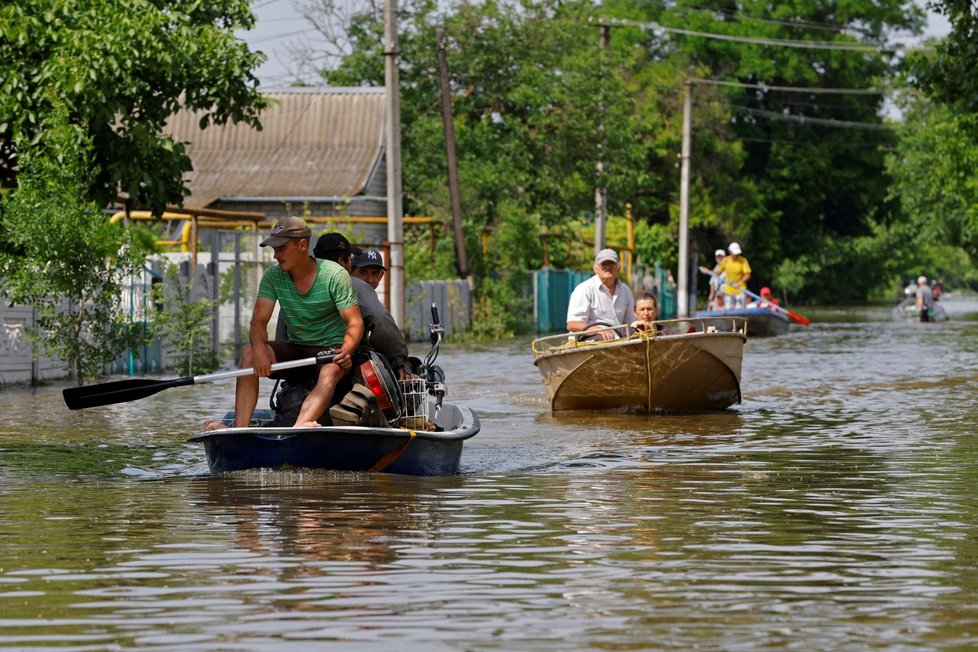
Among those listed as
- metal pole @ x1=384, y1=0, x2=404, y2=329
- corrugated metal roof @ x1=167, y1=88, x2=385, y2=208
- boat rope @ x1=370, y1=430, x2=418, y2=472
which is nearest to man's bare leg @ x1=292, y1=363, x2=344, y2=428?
boat rope @ x1=370, y1=430, x2=418, y2=472

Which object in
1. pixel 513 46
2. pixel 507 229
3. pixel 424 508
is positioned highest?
pixel 513 46

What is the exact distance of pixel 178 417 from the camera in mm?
19672

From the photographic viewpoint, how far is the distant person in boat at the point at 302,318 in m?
12.4

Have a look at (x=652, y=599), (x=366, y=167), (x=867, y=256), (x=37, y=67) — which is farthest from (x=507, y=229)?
(x=867, y=256)

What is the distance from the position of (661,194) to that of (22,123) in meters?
49.6

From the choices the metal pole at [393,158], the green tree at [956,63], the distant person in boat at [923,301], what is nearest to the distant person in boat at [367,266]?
the metal pole at [393,158]

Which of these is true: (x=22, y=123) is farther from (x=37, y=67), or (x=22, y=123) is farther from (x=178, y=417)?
(x=178, y=417)

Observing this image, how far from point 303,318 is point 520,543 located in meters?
3.63

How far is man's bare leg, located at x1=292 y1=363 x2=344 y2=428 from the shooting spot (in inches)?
488

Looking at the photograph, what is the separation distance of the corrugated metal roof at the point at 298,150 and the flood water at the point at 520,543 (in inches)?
1266

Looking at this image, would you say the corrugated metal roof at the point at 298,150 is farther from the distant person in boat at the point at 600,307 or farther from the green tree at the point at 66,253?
the distant person in boat at the point at 600,307

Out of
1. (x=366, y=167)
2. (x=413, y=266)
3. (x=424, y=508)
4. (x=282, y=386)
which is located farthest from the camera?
(x=366, y=167)

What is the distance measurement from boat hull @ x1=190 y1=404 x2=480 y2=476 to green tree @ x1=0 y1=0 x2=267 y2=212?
9740 mm

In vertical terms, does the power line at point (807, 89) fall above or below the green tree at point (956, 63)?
above
